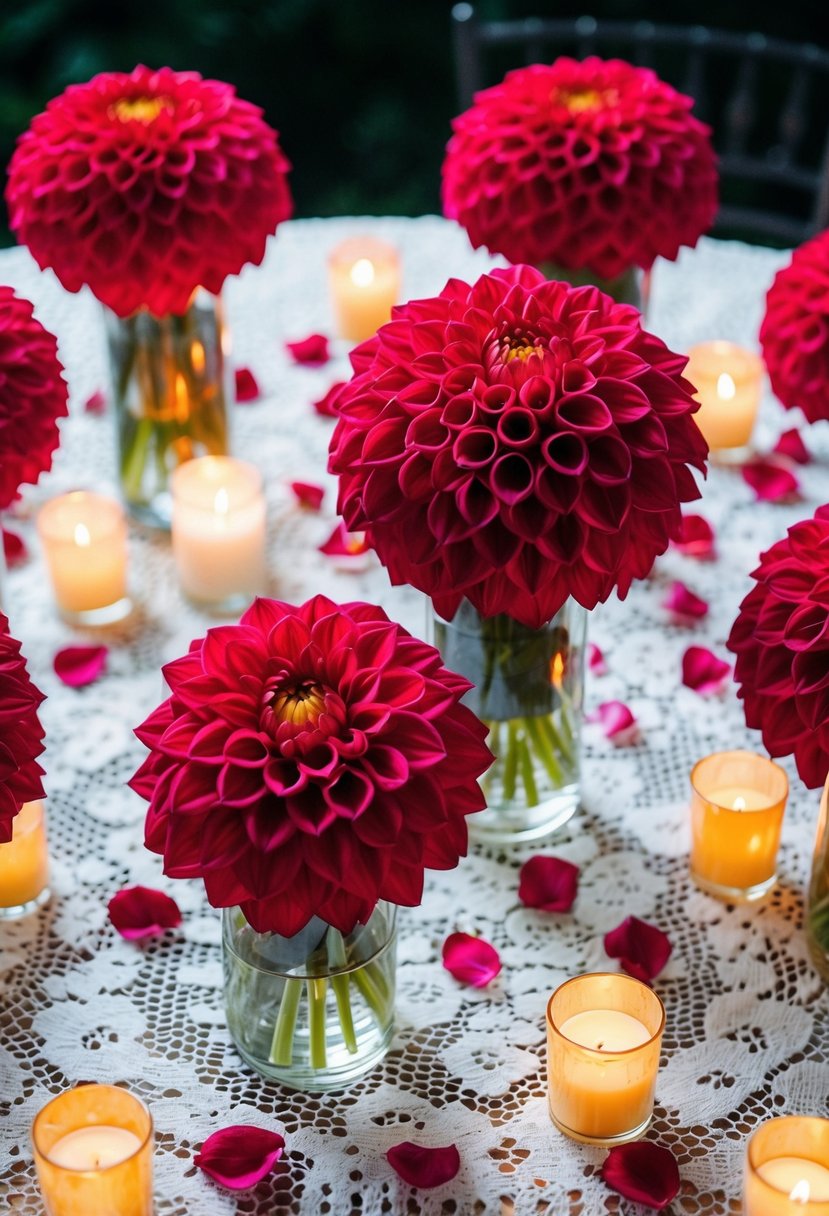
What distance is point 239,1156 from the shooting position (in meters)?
0.84

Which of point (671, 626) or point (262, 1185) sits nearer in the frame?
point (262, 1185)

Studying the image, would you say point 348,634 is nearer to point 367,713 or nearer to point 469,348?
point 367,713

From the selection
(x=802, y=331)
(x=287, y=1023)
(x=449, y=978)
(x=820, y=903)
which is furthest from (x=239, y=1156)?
(x=802, y=331)

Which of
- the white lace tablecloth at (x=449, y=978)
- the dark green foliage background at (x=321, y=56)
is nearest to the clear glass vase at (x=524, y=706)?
the white lace tablecloth at (x=449, y=978)

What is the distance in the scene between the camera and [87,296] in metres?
1.64

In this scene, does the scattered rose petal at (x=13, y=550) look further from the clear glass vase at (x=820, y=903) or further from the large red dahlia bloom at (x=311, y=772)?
the clear glass vase at (x=820, y=903)

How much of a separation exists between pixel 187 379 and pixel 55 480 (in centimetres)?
18

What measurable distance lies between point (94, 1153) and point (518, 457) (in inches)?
17.5

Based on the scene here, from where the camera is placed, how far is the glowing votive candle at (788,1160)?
2.53ft

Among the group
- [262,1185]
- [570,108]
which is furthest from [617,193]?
[262,1185]

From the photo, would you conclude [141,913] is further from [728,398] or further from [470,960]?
[728,398]

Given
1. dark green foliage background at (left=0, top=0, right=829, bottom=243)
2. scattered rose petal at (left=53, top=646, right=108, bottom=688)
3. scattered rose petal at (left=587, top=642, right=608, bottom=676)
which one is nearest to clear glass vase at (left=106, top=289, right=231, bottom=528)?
scattered rose petal at (left=53, top=646, right=108, bottom=688)

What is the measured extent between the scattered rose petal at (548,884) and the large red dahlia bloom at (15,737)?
1.11 ft

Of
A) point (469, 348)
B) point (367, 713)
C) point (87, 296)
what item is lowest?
point (87, 296)
